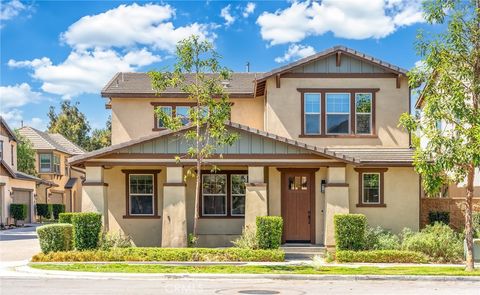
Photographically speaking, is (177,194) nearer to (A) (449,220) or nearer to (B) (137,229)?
(B) (137,229)

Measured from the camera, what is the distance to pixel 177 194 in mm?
21578

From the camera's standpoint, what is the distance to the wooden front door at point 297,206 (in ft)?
76.6

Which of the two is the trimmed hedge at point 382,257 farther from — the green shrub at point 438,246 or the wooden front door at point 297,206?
the wooden front door at point 297,206

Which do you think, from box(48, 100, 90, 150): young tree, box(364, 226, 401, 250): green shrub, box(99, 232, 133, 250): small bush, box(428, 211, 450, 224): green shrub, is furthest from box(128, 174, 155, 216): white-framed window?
box(48, 100, 90, 150): young tree

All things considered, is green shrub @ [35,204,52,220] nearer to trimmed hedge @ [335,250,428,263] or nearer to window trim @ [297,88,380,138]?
window trim @ [297,88,380,138]

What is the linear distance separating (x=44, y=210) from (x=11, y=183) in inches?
272

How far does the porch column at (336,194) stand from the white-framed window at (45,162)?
4151 centimetres

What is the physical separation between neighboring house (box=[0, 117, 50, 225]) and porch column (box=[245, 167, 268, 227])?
26.2m

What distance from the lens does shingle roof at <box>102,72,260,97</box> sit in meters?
26.2

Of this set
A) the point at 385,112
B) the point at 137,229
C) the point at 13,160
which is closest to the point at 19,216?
the point at 13,160

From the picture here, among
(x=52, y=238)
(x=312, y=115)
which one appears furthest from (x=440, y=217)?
(x=52, y=238)

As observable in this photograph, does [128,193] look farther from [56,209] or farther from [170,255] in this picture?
[56,209]

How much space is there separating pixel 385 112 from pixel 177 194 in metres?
8.96

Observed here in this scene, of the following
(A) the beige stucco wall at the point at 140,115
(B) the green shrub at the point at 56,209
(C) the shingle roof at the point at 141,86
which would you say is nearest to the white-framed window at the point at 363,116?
(A) the beige stucco wall at the point at 140,115
